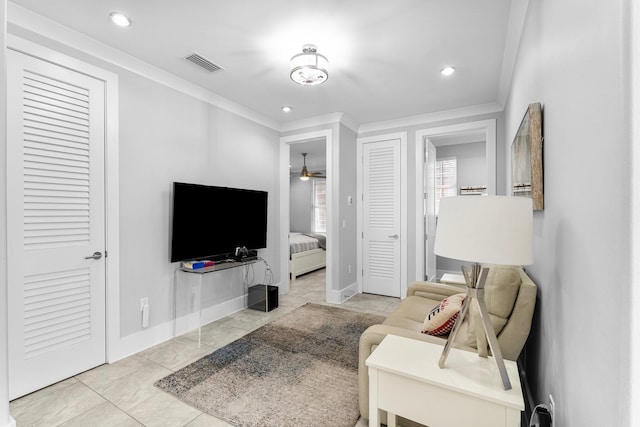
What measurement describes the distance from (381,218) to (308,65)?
257 centimetres

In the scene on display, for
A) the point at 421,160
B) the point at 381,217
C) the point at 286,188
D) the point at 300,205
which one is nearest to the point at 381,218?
the point at 381,217

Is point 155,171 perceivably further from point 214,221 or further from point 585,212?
point 585,212

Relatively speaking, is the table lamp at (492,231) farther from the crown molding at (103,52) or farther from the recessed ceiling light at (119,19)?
the crown molding at (103,52)

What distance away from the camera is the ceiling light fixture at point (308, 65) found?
2395 millimetres

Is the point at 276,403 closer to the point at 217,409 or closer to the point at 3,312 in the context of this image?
the point at 217,409

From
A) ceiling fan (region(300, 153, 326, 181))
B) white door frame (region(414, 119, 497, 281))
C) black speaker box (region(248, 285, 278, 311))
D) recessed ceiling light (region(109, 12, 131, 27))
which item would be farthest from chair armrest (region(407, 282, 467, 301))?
ceiling fan (region(300, 153, 326, 181))

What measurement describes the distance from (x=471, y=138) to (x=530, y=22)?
12.2 feet

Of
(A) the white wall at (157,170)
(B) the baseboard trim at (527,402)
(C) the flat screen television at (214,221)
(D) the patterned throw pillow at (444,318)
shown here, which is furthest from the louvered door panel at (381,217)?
(D) the patterned throw pillow at (444,318)

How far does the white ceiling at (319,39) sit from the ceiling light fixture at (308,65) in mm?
63

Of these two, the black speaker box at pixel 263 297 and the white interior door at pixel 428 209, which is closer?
the black speaker box at pixel 263 297

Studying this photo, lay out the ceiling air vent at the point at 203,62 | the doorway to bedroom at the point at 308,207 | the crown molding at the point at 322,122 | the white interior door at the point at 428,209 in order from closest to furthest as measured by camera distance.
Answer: the ceiling air vent at the point at 203,62
the crown molding at the point at 322,122
the white interior door at the point at 428,209
the doorway to bedroom at the point at 308,207

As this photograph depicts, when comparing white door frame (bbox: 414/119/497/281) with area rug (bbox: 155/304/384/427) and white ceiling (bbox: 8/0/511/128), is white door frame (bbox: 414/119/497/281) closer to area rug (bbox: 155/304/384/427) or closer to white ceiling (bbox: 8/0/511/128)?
white ceiling (bbox: 8/0/511/128)

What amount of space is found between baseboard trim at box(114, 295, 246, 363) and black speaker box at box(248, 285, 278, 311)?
207 millimetres

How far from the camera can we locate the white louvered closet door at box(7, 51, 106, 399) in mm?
1977
